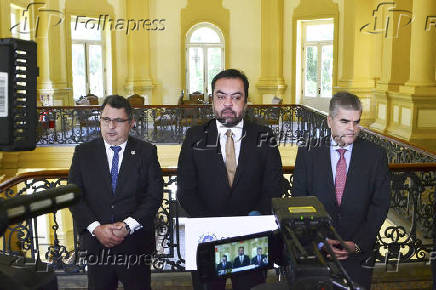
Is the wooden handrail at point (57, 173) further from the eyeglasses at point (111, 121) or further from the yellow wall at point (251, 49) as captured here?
the yellow wall at point (251, 49)

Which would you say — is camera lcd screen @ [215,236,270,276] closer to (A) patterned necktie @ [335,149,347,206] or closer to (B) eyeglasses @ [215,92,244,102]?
(B) eyeglasses @ [215,92,244,102]

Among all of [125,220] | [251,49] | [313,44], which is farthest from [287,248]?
[251,49]

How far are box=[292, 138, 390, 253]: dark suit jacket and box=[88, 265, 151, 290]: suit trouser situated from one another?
3.39ft

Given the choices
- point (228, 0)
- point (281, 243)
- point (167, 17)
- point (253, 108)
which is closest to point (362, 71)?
point (253, 108)

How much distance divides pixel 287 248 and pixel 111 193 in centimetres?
170

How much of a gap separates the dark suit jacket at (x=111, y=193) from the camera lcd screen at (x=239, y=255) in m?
1.43

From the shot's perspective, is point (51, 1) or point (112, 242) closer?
point (112, 242)

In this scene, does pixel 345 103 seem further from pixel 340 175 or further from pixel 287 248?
pixel 287 248

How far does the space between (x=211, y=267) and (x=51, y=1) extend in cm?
1354

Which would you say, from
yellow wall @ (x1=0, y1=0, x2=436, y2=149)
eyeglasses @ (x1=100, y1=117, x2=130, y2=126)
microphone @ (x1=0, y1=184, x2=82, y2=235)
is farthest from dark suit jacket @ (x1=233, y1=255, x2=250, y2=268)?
yellow wall @ (x1=0, y1=0, x2=436, y2=149)

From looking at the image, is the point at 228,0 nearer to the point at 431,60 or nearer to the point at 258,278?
the point at 431,60

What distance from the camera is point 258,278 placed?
7.22 ft

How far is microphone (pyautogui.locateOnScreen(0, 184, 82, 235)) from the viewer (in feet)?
2.91

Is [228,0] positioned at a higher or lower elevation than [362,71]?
higher
